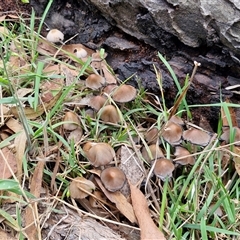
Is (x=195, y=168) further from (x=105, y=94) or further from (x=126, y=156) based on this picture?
(x=105, y=94)

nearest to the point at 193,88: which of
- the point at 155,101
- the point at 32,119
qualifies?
the point at 155,101

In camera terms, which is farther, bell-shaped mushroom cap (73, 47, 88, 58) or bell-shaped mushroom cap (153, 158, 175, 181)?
bell-shaped mushroom cap (73, 47, 88, 58)

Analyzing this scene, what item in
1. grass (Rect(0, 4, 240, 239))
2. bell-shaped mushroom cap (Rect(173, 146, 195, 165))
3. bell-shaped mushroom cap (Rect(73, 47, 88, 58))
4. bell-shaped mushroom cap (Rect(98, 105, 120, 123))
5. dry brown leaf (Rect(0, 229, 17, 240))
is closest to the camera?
dry brown leaf (Rect(0, 229, 17, 240))

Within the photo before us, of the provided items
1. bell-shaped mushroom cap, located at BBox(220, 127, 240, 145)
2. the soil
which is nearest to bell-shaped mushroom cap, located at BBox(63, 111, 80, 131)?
the soil

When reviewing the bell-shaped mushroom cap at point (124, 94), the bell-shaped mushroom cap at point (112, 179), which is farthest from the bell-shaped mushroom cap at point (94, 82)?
the bell-shaped mushroom cap at point (112, 179)

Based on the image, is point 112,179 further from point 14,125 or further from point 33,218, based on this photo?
point 14,125

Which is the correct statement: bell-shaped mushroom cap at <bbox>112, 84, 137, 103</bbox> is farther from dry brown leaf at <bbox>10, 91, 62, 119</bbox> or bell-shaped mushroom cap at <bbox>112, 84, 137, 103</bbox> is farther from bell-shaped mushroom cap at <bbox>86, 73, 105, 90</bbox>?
dry brown leaf at <bbox>10, 91, 62, 119</bbox>

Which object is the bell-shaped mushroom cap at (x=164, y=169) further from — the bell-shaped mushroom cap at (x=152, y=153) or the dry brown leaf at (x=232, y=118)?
the dry brown leaf at (x=232, y=118)

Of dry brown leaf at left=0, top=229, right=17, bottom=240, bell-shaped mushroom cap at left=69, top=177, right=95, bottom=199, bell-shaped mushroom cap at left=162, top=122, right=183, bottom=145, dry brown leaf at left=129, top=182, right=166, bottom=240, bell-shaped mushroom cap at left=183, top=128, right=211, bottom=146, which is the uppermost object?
bell-shaped mushroom cap at left=183, top=128, right=211, bottom=146

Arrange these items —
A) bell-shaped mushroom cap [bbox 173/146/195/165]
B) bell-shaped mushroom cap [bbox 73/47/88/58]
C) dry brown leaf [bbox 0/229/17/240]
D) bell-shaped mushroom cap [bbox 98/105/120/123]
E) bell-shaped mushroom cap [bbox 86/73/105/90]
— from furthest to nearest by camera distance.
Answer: bell-shaped mushroom cap [bbox 73/47/88/58], bell-shaped mushroom cap [bbox 86/73/105/90], bell-shaped mushroom cap [bbox 98/105/120/123], bell-shaped mushroom cap [bbox 173/146/195/165], dry brown leaf [bbox 0/229/17/240]
